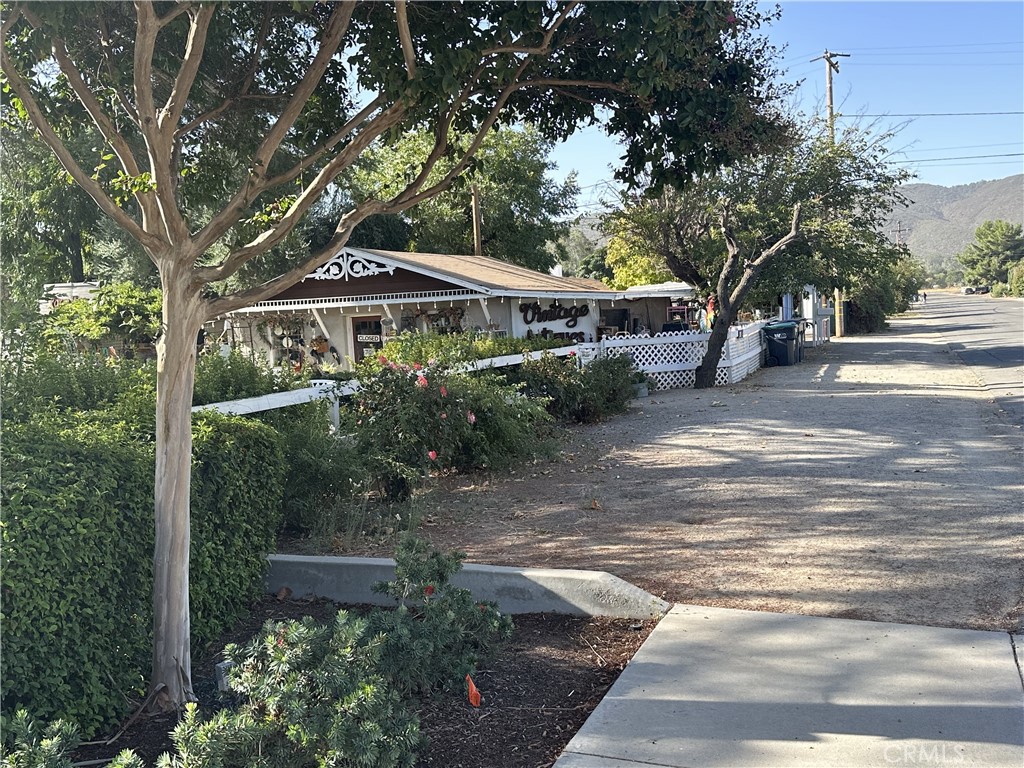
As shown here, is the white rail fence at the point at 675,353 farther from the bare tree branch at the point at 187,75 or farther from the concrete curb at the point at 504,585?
the bare tree branch at the point at 187,75

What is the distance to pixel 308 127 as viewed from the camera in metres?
7.89

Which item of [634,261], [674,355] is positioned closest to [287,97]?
[674,355]

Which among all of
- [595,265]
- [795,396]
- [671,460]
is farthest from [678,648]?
[595,265]

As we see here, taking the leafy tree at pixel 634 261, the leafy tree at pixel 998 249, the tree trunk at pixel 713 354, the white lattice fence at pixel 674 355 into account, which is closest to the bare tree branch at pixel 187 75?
the white lattice fence at pixel 674 355

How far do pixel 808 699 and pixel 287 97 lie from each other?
20.4 ft

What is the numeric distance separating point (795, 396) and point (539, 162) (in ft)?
70.0

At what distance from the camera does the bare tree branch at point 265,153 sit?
480 cm

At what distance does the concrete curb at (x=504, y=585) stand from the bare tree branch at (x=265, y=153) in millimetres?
2290

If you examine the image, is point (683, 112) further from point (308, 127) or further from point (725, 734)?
point (725, 734)

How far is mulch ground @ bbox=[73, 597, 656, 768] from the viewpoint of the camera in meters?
3.95

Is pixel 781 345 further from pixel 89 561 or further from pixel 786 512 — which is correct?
pixel 89 561

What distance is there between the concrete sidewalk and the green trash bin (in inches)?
915

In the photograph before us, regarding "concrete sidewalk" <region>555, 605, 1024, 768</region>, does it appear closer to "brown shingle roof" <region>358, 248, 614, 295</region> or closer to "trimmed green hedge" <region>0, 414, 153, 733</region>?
"trimmed green hedge" <region>0, 414, 153, 733</region>

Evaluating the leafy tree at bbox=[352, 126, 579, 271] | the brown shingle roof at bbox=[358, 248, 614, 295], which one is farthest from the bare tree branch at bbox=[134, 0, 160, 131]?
the leafy tree at bbox=[352, 126, 579, 271]
